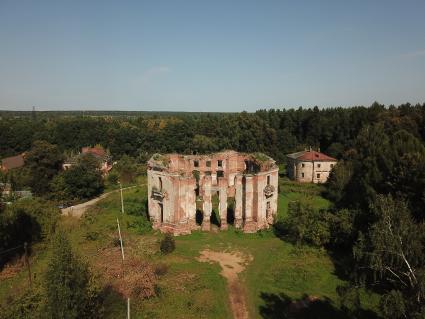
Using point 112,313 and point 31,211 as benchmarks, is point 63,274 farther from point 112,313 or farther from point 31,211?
point 31,211

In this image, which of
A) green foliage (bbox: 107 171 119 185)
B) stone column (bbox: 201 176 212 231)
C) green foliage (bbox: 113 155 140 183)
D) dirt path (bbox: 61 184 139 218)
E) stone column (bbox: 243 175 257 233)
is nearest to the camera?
stone column (bbox: 243 175 257 233)

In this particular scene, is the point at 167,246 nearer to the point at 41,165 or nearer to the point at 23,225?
the point at 23,225

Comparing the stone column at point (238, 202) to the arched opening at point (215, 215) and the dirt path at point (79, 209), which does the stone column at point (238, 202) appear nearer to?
the arched opening at point (215, 215)

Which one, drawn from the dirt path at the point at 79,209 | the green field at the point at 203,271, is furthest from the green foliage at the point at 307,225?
the dirt path at the point at 79,209

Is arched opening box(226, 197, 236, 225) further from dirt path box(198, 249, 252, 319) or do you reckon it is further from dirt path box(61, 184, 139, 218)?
dirt path box(61, 184, 139, 218)

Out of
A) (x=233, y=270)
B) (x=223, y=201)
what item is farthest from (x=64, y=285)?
(x=223, y=201)

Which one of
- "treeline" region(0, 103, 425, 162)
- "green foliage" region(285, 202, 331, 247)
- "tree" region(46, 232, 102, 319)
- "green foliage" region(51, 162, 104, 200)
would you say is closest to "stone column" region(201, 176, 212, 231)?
"green foliage" region(285, 202, 331, 247)

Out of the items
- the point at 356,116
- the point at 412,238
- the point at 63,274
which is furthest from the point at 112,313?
the point at 356,116
